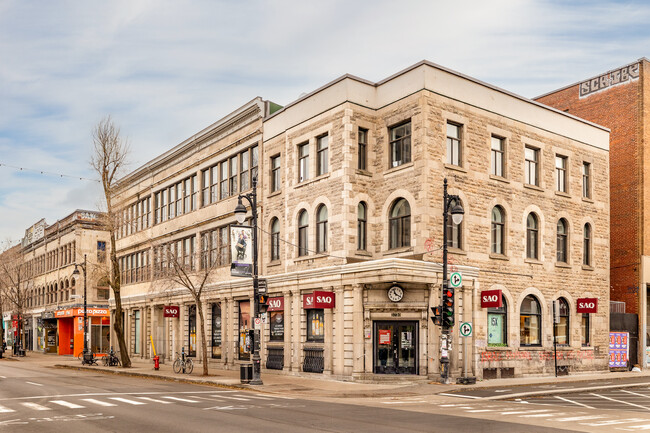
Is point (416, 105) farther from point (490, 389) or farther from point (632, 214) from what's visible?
point (632, 214)

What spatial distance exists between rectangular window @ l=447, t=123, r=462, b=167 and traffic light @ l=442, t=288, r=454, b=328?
6660mm

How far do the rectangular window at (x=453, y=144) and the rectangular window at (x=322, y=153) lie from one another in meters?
5.65

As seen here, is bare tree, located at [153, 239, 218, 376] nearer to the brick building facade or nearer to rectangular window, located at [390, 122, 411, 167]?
rectangular window, located at [390, 122, 411, 167]

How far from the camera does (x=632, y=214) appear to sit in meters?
38.2

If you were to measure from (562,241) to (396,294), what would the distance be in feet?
38.8

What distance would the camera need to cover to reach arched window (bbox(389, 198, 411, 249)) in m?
28.7

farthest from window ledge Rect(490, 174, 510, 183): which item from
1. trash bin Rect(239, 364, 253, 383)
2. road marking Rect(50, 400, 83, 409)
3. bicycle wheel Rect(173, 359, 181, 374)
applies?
road marking Rect(50, 400, 83, 409)

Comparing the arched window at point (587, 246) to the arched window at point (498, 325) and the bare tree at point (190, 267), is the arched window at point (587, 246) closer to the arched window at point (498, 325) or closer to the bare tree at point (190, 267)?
the arched window at point (498, 325)

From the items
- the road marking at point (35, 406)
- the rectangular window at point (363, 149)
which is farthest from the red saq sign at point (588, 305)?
the road marking at point (35, 406)

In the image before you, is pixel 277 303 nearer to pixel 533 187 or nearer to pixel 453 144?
pixel 453 144

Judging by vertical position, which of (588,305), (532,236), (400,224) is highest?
(400,224)

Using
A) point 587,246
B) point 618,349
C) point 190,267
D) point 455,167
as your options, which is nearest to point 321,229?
point 455,167

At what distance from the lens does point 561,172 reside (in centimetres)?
3500

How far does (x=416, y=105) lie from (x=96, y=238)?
4721cm
